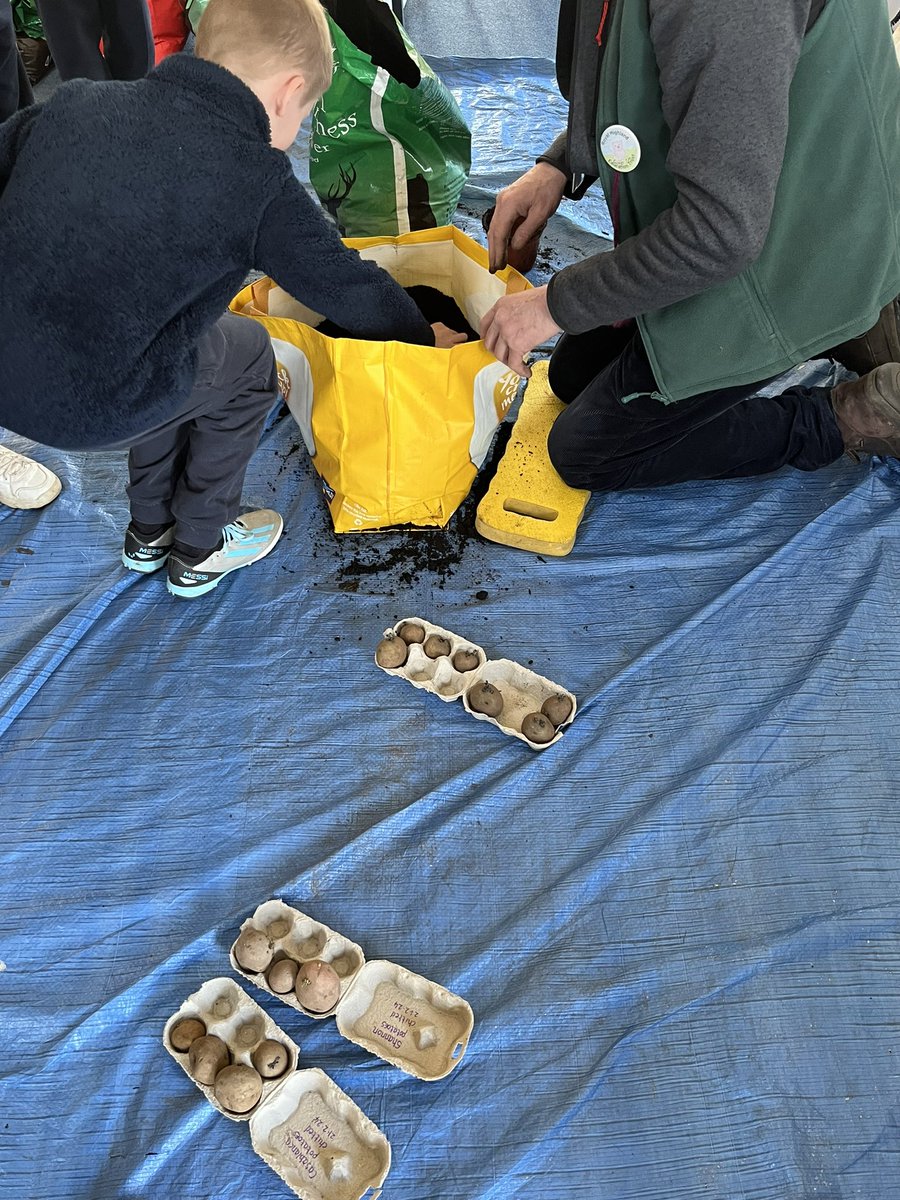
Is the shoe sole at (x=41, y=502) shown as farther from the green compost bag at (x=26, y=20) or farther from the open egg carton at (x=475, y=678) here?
the green compost bag at (x=26, y=20)

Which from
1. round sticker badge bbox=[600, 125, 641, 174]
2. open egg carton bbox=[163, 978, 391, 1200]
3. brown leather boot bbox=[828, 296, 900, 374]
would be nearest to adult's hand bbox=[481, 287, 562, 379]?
round sticker badge bbox=[600, 125, 641, 174]

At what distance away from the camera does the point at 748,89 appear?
29.4 inches

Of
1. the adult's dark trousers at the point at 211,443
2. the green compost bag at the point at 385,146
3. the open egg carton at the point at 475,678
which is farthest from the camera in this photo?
the green compost bag at the point at 385,146

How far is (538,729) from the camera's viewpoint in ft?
3.56

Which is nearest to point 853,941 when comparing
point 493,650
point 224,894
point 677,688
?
point 677,688

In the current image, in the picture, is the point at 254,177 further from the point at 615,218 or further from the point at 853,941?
the point at 853,941

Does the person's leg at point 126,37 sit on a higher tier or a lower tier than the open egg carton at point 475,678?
higher

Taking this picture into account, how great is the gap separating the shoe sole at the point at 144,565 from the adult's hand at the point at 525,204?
2.28 feet

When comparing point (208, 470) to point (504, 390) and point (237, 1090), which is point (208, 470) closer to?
point (504, 390)

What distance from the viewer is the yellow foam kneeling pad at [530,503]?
4.32 feet

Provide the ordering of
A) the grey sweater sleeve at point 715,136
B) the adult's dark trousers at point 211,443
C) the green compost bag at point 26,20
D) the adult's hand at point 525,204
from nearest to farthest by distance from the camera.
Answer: the grey sweater sleeve at point 715,136, the adult's dark trousers at point 211,443, the adult's hand at point 525,204, the green compost bag at point 26,20

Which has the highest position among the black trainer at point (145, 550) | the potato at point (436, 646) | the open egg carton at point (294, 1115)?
the black trainer at point (145, 550)

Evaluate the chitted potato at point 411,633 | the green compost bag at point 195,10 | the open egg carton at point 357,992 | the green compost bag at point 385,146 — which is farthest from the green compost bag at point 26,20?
the open egg carton at point 357,992

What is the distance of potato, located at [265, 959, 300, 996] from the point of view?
2.88 ft
